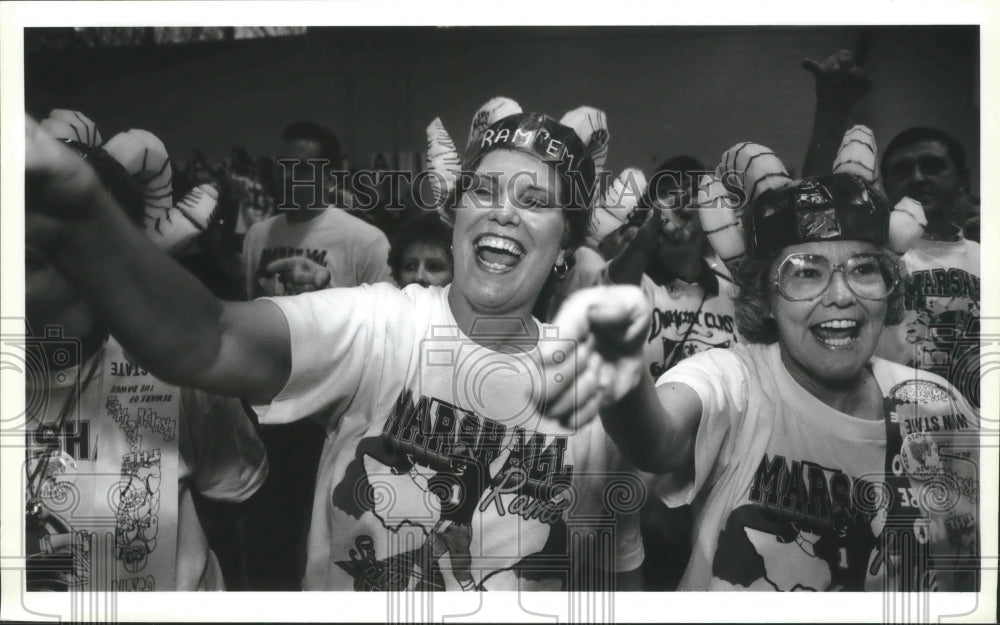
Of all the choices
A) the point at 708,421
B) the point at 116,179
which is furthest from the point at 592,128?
the point at 116,179

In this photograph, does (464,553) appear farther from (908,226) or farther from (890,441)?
(908,226)

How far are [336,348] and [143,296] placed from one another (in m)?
0.71

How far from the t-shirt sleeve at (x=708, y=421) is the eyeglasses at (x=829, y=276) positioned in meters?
0.38

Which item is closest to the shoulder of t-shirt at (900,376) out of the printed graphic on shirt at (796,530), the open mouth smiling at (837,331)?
the open mouth smiling at (837,331)

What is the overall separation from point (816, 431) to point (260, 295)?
217cm

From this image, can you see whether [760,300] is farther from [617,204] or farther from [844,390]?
[617,204]

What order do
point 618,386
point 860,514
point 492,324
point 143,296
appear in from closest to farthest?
point 143,296, point 618,386, point 492,324, point 860,514

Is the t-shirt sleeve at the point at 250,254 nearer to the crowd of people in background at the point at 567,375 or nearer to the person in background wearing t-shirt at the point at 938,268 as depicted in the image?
the crowd of people in background at the point at 567,375

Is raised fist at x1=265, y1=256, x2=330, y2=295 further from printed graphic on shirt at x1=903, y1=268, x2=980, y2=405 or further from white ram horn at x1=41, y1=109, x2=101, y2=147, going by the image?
printed graphic on shirt at x1=903, y1=268, x2=980, y2=405

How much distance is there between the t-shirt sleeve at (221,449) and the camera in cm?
381

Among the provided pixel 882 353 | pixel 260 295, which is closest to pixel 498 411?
pixel 260 295

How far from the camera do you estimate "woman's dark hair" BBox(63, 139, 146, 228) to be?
3.70m

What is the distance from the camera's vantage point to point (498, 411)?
376 cm

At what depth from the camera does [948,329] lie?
12.9 feet
